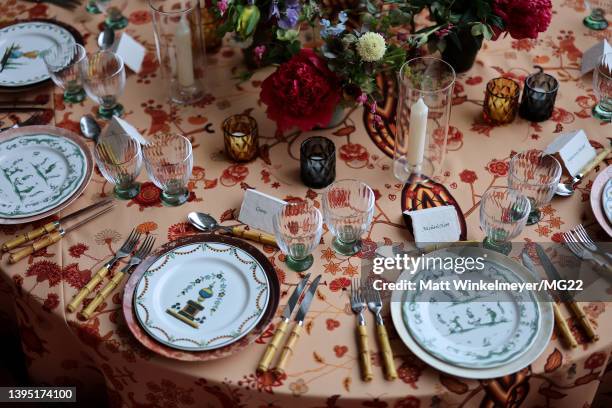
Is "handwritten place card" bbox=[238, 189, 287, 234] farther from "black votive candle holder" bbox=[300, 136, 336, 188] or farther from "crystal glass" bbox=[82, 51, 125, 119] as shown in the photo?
"crystal glass" bbox=[82, 51, 125, 119]

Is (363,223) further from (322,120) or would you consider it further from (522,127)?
(522,127)

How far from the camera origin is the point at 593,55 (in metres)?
1.87

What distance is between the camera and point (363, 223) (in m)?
1.43

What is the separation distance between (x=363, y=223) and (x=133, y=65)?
829 mm

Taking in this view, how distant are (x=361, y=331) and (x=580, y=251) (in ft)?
1.55

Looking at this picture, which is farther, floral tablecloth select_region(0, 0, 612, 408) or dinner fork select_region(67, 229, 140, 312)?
dinner fork select_region(67, 229, 140, 312)

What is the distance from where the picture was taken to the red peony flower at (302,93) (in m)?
1.54

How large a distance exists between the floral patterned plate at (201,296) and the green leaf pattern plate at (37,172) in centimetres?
32

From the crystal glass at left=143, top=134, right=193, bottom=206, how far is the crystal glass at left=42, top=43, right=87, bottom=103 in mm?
284

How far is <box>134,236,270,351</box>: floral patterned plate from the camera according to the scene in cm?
130

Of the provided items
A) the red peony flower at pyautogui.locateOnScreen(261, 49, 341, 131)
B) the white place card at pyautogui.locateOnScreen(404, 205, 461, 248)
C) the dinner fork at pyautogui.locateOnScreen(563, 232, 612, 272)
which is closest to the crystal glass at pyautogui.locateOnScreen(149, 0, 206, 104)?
the red peony flower at pyautogui.locateOnScreen(261, 49, 341, 131)

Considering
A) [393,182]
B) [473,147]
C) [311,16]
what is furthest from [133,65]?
[473,147]

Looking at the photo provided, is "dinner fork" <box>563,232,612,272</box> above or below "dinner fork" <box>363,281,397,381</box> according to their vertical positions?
above

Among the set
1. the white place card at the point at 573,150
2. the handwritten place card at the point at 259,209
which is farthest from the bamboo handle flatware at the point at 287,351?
the white place card at the point at 573,150
